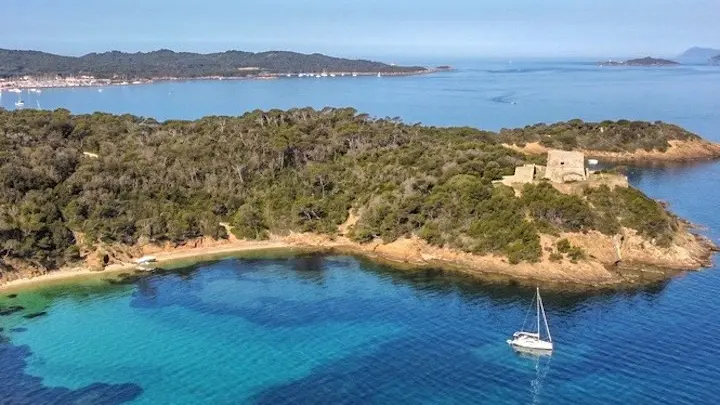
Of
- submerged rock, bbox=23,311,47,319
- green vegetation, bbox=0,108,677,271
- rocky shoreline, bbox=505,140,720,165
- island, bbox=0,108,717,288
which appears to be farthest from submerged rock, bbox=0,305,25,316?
rocky shoreline, bbox=505,140,720,165

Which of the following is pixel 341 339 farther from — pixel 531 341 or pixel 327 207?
pixel 327 207

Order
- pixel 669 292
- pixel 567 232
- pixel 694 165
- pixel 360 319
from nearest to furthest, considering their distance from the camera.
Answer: pixel 360 319 → pixel 669 292 → pixel 567 232 → pixel 694 165

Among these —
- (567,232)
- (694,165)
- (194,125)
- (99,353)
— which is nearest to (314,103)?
(194,125)

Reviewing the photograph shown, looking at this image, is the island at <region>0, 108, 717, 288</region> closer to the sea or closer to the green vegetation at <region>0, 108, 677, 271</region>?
the green vegetation at <region>0, 108, 677, 271</region>

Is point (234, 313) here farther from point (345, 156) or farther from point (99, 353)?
point (345, 156)

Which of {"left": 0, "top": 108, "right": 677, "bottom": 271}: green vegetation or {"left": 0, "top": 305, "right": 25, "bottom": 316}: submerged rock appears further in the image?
{"left": 0, "top": 108, "right": 677, "bottom": 271}: green vegetation

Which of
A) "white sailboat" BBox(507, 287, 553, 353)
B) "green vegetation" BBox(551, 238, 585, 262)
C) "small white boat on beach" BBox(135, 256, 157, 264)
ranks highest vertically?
"green vegetation" BBox(551, 238, 585, 262)
